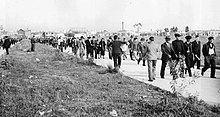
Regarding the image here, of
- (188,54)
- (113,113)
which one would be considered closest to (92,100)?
(113,113)

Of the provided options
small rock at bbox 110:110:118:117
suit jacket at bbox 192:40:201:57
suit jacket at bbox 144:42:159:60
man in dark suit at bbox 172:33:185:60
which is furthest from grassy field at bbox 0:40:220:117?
suit jacket at bbox 192:40:201:57

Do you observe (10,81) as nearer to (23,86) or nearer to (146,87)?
(23,86)

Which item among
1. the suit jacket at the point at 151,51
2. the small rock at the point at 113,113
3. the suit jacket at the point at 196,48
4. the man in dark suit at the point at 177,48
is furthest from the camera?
the suit jacket at the point at 196,48

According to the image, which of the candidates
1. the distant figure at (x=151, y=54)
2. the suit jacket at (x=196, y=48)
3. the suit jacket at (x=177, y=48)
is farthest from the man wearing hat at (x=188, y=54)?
the distant figure at (x=151, y=54)

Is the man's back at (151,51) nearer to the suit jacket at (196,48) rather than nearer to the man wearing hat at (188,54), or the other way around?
the man wearing hat at (188,54)

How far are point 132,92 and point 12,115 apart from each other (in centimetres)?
284

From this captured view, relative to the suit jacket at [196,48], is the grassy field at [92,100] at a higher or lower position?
lower

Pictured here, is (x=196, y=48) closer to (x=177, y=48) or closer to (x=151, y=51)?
(x=177, y=48)

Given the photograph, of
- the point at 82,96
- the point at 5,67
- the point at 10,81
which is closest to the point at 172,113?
the point at 82,96

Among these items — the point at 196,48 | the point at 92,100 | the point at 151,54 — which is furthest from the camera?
the point at 196,48

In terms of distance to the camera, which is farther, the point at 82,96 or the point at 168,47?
the point at 168,47

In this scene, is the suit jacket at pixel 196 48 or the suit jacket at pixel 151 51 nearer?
the suit jacket at pixel 151 51

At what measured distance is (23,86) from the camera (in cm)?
650

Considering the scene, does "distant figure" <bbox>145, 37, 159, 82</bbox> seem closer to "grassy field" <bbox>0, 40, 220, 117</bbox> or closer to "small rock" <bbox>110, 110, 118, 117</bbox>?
"grassy field" <bbox>0, 40, 220, 117</bbox>
